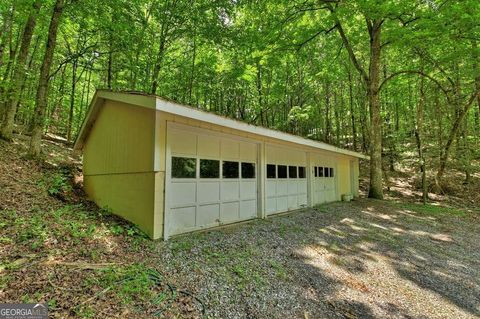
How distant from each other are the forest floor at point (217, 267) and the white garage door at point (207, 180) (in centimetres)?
49

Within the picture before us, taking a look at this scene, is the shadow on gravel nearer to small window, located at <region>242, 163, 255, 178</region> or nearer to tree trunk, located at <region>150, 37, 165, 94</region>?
small window, located at <region>242, 163, 255, 178</region>

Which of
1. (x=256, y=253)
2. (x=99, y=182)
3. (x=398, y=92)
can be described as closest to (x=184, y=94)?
(x=99, y=182)

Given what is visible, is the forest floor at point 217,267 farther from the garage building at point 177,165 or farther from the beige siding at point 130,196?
the garage building at point 177,165

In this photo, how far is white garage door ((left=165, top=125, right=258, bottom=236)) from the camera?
17.7 ft

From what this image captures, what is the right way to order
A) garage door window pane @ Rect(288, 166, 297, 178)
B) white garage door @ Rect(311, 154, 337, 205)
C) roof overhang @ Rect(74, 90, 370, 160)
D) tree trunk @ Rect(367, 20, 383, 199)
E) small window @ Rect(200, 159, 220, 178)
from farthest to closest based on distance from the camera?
tree trunk @ Rect(367, 20, 383, 199) → white garage door @ Rect(311, 154, 337, 205) → garage door window pane @ Rect(288, 166, 297, 178) → small window @ Rect(200, 159, 220, 178) → roof overhang @ Rect(74, 90, 370, 160)

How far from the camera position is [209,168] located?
620 centimetres

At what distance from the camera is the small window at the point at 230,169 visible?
262 inches

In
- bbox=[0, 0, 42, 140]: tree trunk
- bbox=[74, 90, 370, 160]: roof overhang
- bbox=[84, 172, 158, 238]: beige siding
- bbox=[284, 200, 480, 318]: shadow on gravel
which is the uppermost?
bbox=[0, 0, 42, 140]: tree trunk

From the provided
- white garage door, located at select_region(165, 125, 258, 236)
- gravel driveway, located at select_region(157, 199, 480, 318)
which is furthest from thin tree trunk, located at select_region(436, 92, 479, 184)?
white garage door, located at select_region(165, 125, 258, 236)

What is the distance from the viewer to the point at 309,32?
38.9 feet

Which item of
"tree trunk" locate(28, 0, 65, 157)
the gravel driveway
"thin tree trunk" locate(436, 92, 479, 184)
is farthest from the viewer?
"thin tree trunk" locate(436, 92, 479, 184)

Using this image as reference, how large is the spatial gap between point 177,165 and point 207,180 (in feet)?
3.11

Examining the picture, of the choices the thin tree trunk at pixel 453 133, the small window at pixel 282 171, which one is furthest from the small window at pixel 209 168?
the thin tree trunk at pixel 453 133

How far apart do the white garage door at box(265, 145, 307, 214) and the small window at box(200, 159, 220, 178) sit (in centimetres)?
208
